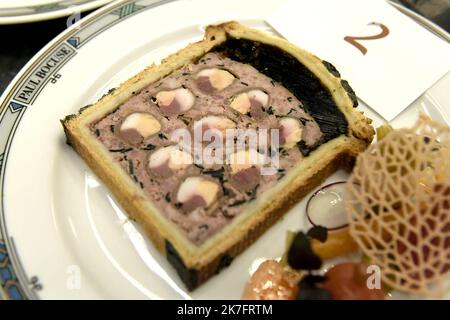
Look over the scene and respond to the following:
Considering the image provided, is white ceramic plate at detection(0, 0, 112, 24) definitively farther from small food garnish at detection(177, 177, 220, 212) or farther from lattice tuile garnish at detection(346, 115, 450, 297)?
lattice tuile garnish at detection(346, 115, 450, 297)

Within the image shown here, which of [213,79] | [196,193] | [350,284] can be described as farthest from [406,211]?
[213,79]

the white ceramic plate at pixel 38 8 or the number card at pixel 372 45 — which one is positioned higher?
the white ceramic plate at pixel 38 8

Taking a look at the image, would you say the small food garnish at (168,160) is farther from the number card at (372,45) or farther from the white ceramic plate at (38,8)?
the white ceramic plate at (38,8)

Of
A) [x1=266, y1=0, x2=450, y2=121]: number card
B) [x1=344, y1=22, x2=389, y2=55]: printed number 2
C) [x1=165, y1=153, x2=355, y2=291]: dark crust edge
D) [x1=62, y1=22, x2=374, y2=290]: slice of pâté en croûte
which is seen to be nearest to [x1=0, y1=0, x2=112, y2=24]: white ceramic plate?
[x1=62, y1=22, x2=374, y2=290]: slice of pâté en croûte

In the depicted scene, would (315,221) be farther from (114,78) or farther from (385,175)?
(114,78)

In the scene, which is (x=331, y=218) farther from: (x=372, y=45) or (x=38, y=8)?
(x=38, y=8)

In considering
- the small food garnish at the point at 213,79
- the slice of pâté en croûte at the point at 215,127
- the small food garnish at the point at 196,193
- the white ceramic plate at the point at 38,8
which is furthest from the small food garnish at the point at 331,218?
the white ceramic plate at the point at 38,8

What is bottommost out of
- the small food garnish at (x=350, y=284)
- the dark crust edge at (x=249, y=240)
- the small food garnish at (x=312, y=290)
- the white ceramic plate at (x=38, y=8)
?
the small food garnish at (x=350, y=284)
